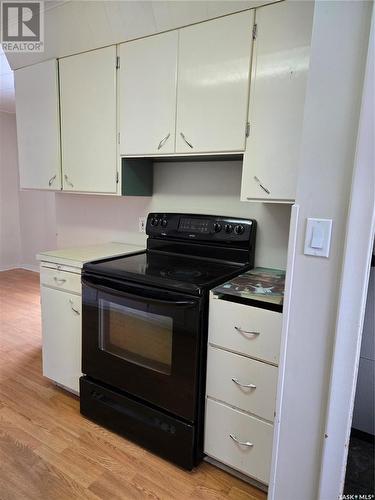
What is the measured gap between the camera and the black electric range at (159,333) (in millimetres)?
1428

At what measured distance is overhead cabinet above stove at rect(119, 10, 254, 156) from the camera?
59.1 inches

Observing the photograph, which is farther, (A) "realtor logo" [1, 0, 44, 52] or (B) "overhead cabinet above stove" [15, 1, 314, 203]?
(A) "realtor logo" [1, 0, 44, 52]

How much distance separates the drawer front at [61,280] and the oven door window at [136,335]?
0.23 meters

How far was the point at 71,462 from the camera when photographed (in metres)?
1.56

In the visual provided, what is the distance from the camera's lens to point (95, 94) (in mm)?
1970

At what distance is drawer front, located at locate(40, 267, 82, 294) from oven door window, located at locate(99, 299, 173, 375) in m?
0.23

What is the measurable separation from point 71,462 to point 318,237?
155 centimetres

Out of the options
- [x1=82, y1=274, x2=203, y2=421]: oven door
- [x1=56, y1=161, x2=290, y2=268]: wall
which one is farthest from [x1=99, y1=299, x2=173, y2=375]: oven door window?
[x1=56, y1=161, x2=290, y2=268]: wall

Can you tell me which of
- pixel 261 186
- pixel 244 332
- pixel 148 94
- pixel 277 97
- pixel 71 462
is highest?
pixel 148 94

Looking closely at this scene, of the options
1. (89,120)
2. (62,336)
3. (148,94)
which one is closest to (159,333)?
(62,336)

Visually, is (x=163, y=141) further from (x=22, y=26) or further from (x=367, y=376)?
(x=367, y=376)

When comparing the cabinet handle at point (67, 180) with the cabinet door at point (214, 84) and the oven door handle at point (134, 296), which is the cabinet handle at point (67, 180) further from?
the cabinet door at point (214, 84)

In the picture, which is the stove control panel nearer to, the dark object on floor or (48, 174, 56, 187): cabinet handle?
(48, 174, 56, 187): cabinet handle

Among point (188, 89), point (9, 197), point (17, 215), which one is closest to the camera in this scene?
point (188, 89)
